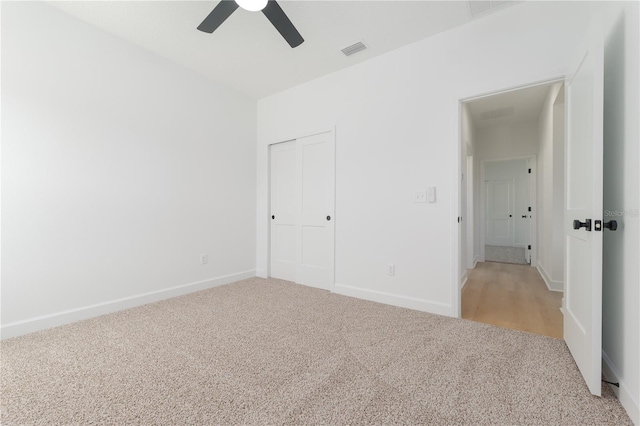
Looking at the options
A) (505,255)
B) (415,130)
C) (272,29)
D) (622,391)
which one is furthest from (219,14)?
(505,255)

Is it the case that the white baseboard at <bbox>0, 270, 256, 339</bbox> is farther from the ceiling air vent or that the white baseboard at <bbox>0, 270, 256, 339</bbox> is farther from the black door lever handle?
the black door lever handle

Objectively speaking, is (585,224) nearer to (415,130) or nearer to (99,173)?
(415,130)

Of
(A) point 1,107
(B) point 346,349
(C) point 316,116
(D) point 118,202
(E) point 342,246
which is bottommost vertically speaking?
(B) point 346,349

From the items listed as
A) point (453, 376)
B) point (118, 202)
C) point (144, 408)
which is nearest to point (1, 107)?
point (118, 202)

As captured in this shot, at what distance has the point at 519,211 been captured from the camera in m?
7.13

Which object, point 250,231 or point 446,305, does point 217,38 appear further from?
point 446,305

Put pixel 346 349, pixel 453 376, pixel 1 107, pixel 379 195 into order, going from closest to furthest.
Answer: pixel 453 376 < pixel 346 349 < pixel 1 107 < pixel 379 195

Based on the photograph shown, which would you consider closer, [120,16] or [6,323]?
[6,323]

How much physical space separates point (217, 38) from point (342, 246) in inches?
99.3

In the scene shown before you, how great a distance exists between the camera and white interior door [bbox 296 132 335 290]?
3.33 metres

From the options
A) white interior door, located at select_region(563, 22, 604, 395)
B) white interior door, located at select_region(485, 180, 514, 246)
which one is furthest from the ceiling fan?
white interior door, located at select_region(485, 180, 514, 246)

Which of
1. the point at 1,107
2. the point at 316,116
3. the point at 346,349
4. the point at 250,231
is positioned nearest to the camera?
the point at 346,349

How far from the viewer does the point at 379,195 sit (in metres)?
2.93

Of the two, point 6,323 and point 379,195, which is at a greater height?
point 379,195
